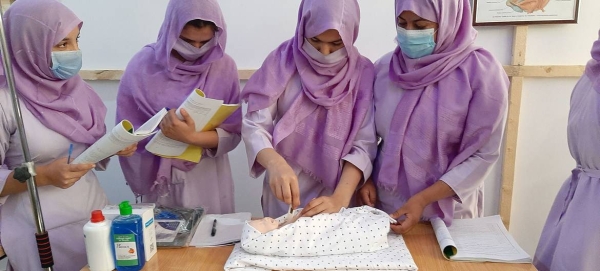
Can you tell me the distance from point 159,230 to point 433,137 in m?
0.92

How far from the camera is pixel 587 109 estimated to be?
1.30 m

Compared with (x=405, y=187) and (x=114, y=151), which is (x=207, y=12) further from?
(x=405, y=187)

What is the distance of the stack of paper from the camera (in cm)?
129

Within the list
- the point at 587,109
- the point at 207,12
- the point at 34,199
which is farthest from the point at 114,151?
the point at 587,109

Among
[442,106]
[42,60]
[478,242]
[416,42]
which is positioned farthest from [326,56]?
[42,60]

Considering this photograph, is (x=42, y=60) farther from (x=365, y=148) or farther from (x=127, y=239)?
(x=365, y=148)

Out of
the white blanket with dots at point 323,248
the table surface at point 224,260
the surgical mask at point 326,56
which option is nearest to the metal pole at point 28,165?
the table surface at point 224,260

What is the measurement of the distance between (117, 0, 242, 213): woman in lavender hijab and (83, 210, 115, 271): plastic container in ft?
1.83

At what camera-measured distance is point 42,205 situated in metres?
1.45

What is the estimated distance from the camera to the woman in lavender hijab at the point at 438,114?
133 cm

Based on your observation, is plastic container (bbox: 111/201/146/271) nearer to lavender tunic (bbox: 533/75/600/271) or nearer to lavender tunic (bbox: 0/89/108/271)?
lavender tunic (bbox: 0/89/108/271)

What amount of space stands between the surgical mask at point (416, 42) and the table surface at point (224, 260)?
1.98ft

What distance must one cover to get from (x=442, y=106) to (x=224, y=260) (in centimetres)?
82

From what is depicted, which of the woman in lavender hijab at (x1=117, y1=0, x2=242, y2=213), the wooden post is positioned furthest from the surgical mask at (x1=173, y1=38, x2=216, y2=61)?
the wooden post
